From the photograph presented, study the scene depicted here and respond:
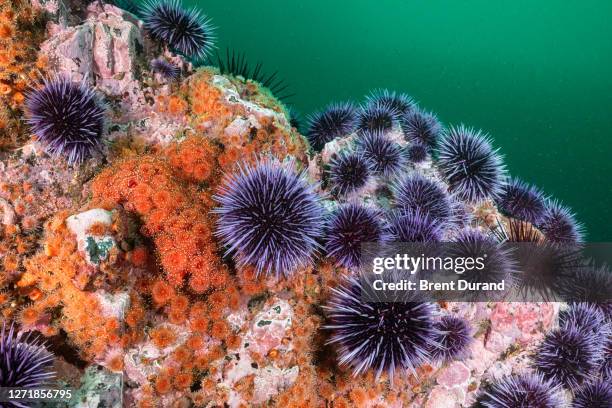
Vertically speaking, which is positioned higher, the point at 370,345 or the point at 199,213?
the point at 199,213

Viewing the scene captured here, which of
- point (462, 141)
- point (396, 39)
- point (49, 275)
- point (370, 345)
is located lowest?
point (370, 345)

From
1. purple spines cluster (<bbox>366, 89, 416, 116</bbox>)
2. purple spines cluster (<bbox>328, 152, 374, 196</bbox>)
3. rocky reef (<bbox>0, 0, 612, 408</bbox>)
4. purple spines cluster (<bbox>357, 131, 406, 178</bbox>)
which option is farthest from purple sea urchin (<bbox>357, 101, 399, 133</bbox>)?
purple spines cluster (<bbox>328, 152, 374, 196</bbox>)

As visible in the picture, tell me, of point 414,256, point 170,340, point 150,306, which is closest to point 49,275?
point 150,306

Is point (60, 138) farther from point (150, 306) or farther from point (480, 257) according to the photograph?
point (480, 257)

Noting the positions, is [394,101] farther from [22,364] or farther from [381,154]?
[22,364]

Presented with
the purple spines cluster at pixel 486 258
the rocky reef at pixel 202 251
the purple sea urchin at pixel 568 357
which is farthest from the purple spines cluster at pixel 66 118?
the purple sea urchin at pixel 568 357

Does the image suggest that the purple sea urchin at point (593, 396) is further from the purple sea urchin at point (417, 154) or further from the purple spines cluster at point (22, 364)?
the purple spines cluster at point (22, 364)

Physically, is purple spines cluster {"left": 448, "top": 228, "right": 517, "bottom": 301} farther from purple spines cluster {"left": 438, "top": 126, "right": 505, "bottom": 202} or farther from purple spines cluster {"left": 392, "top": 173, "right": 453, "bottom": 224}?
purple spines cluster {"left": 438, "top": 126, "right": 505, "bottom": 202}
